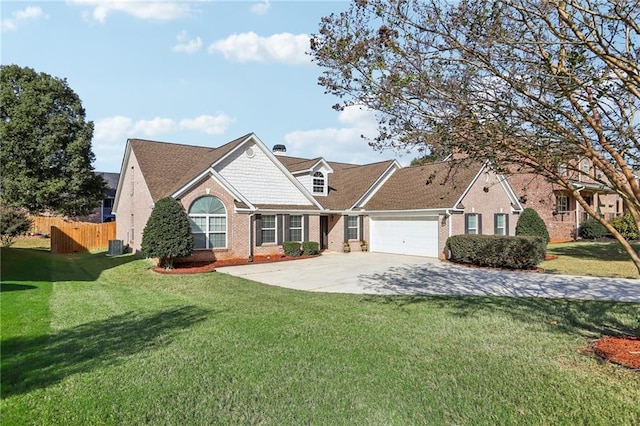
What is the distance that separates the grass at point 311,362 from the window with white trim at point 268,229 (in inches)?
397

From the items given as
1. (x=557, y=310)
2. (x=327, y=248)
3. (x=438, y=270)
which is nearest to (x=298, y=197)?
(x=327, y=248)

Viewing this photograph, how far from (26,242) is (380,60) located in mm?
33318

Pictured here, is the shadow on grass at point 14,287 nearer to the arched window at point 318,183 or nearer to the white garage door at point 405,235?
the arched window at point 318,183

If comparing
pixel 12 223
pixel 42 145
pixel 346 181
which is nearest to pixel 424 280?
pixel 346 181

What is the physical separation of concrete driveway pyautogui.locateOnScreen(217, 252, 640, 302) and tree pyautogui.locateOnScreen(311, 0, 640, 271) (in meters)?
5.86

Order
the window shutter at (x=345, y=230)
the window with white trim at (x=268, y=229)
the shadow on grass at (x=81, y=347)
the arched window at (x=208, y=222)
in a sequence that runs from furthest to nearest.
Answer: the window shutter at (x=345, y=230) → the window with white trim at (x=268, y=229) → the arched window at (x=208, y=222) → the shadow on grass at (x=81, y=347)

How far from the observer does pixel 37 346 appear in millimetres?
5914

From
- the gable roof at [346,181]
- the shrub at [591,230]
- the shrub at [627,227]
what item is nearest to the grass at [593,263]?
the shrub at [627,227]

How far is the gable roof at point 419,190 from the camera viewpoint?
19906 millimetres

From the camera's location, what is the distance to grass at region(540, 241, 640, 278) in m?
14.2

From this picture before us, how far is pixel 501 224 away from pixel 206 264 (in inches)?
648

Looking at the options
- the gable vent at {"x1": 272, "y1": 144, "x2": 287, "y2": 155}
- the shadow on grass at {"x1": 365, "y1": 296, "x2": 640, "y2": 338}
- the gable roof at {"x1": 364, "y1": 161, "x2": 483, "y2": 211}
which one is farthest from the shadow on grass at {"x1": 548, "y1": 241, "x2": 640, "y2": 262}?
the gable vent at {"x1": 272, "y1": 144, "x2": 287, "y2": 155}

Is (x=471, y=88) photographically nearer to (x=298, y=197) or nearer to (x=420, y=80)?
(x=420, y=80)

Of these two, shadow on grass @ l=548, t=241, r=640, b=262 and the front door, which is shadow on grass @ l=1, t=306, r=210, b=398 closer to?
the front door
